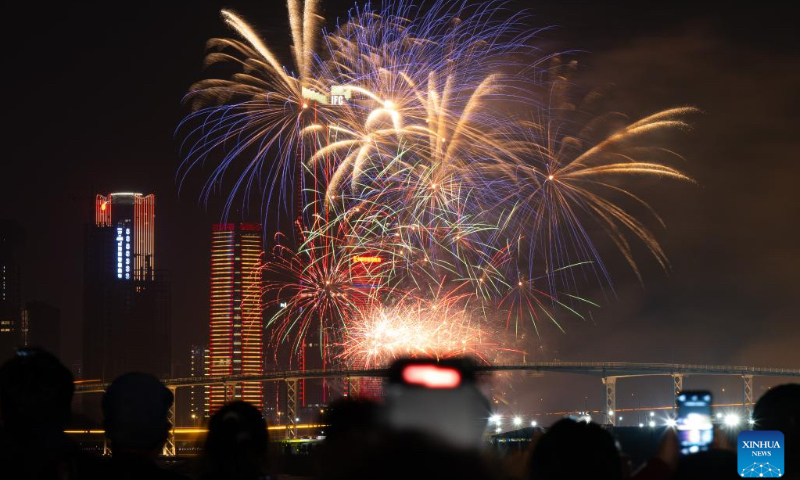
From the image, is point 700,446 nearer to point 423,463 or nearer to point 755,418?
point 755,418

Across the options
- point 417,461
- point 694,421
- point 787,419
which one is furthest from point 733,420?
point 417,461

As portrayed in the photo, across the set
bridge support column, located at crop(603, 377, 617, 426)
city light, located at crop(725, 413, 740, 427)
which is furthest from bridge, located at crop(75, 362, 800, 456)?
city light, located at crop(725, 413, 740, 427)

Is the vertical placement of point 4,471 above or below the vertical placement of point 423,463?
below

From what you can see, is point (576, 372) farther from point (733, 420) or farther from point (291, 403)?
point (733, 420)

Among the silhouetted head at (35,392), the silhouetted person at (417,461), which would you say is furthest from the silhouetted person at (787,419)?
the silhouetted head at (35,392)

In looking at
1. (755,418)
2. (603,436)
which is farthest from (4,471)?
(755,418)

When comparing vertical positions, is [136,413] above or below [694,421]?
above

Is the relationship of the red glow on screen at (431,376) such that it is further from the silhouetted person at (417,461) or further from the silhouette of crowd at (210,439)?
the silhouette of crowd at (210,439)
